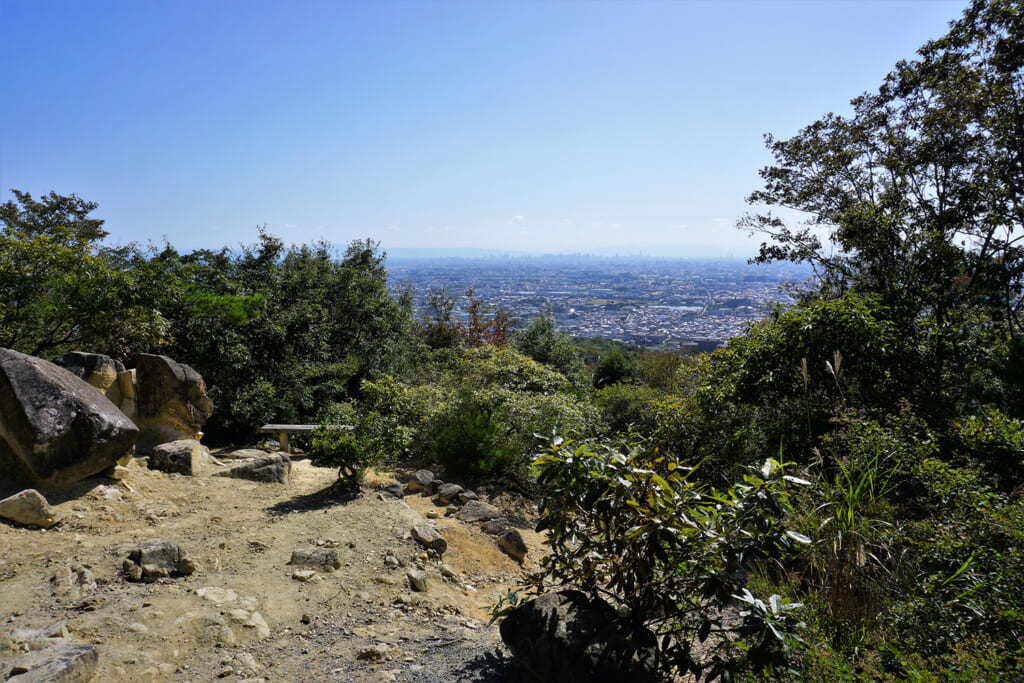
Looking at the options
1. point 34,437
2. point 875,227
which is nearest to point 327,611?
point 34,437

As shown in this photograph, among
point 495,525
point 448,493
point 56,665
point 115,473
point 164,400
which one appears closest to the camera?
point 56,665

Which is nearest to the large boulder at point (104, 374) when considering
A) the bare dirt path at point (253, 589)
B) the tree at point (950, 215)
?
the bare dirt path at point (253, 589)

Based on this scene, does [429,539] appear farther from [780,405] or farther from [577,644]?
[780,405]

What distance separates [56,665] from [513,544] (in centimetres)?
406

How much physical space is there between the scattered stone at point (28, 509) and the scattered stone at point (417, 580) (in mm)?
3227

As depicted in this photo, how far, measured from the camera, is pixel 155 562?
14.4 ft

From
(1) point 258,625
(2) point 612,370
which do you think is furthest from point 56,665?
(2) point 612,370

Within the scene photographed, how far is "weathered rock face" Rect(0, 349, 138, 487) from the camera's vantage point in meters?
5.22

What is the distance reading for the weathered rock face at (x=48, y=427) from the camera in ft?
17.1

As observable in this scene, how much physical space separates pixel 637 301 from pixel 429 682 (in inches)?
2427

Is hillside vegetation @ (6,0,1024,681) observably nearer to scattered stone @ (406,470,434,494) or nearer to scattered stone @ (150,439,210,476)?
scattered stone @ (406,470,434,494)

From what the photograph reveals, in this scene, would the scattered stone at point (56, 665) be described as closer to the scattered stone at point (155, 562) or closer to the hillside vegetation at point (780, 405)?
the scattered stone at point (155, 562)

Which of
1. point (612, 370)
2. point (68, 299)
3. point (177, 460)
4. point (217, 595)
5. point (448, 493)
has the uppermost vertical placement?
point (68, 299)

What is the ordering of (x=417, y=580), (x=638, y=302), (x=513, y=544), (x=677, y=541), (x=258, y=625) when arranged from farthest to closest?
(x=638, y=302)
(x=513, y=544)
(x=417, y=580)
(x=258, y=625)
(x=677, y=541)
